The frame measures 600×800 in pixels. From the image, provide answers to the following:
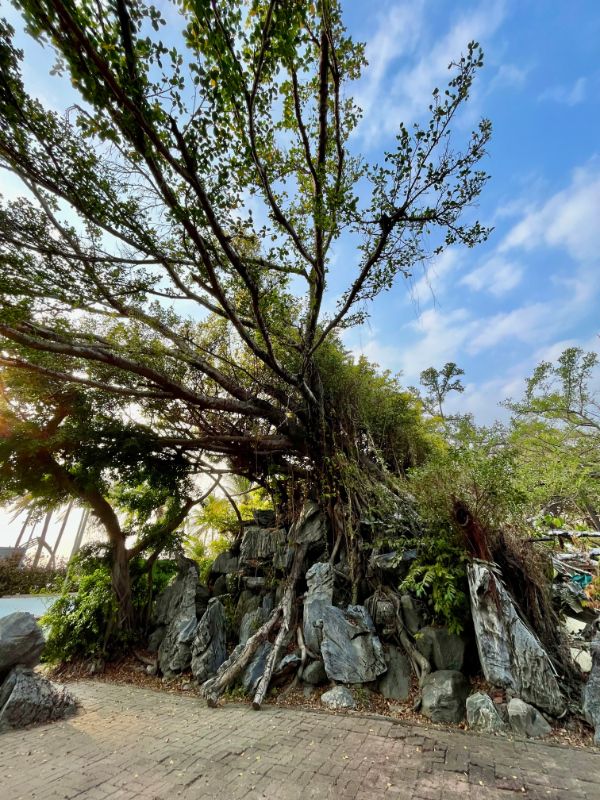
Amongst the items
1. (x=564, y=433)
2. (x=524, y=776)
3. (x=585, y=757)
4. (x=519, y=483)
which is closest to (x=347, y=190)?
(x=519, y=483)

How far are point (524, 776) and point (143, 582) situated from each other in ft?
23.5

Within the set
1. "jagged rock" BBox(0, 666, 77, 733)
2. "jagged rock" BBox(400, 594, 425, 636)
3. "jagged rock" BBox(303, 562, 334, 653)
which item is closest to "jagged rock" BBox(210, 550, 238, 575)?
"jagged rock" BBox(303, 562, 334, 653)

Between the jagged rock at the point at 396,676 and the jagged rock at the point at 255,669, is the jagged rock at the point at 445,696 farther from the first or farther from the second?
the jagged rock at the point at 255,669

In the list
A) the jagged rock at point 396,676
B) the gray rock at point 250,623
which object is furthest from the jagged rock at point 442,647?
the gray rock at point 250,623

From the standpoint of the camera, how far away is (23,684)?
3969mm

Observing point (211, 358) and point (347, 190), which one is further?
point (211, 358)

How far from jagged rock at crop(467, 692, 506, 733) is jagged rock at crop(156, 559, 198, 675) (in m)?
4.27

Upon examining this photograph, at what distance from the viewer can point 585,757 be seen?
2.67 m

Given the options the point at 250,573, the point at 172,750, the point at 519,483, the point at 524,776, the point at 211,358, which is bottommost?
the point at 172,750

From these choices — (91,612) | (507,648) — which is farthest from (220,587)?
(507,648)

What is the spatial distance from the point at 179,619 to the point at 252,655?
7.71 ft

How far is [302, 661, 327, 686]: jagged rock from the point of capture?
4.38m

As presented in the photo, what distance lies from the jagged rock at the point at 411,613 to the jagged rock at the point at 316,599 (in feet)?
3.63

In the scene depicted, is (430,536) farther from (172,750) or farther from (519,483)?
(172,750)
